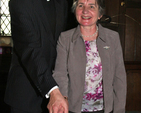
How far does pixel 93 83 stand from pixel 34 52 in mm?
424

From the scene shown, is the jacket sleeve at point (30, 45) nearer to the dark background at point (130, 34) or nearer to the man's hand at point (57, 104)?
the man's hand at point (57, 104)

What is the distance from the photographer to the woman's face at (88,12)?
1.18 metres

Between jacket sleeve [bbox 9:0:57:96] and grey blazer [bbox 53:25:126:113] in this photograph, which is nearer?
jacket sleeve [bbox 9:0:57:96]

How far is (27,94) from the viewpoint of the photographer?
1175 millimetres

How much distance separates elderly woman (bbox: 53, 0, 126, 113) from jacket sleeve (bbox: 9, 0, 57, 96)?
16 cm

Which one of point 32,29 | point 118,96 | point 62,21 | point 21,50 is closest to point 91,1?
point 62,21

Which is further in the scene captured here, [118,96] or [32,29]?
[118,96]

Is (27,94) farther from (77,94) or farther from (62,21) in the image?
(62,21)

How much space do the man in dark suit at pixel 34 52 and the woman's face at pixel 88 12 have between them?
0.15m

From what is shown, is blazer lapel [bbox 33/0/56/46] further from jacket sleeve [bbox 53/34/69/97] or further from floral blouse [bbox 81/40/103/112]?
floral blouse [bbox 81/40/103/112]

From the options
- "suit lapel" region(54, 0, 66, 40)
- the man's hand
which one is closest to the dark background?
"suit lapel" region(54, 0, 66, 40)

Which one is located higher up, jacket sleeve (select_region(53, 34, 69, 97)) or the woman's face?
the woman's face

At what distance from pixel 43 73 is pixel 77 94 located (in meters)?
0.29

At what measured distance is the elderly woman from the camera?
1154mm
